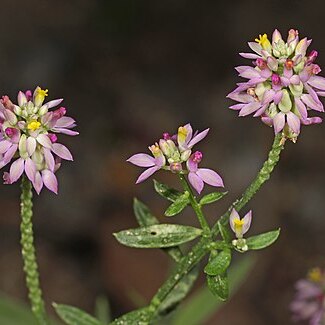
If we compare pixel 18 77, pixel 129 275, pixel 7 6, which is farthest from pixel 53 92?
pixel 129 275

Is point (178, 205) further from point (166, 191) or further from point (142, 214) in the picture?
point (142, 214)

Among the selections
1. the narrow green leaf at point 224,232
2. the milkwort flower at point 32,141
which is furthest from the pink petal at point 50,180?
the narrow green leaf at point 224,232

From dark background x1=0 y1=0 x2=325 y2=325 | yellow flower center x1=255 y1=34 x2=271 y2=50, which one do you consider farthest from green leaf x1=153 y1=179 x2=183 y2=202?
dark background x1=0 y1=0 x2=325 y2=325

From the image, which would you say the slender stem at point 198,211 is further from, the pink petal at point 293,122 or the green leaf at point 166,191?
the pink petal at point 293,122

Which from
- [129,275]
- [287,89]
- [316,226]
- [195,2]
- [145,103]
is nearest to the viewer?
[287,89]

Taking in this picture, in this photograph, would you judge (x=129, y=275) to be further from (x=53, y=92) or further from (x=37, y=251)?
(x=53, y=92)

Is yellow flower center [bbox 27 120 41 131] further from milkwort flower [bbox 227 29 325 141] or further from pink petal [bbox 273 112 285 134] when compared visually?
pink petal [bbox 273 112 285 134]
